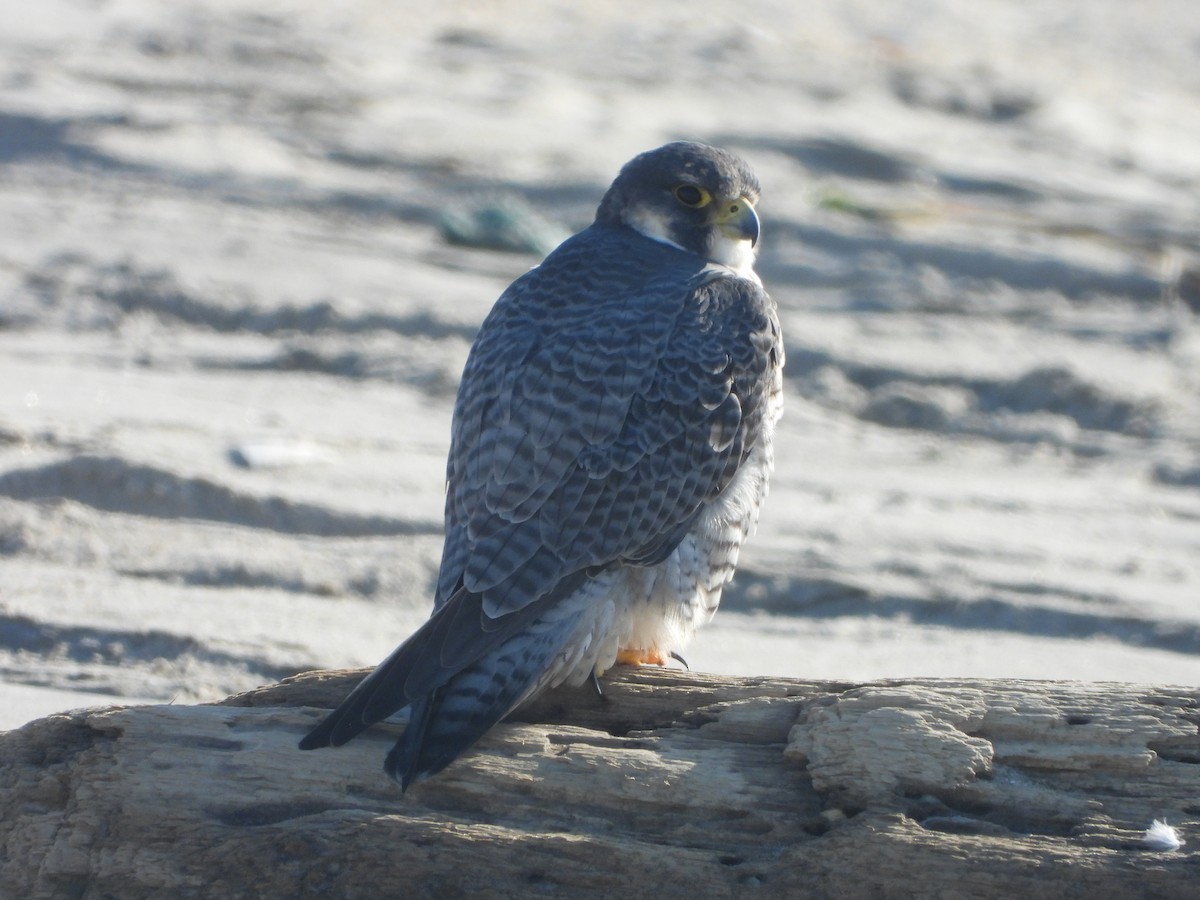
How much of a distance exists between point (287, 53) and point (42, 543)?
6.14m

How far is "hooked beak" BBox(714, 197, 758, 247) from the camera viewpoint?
4.16 metres

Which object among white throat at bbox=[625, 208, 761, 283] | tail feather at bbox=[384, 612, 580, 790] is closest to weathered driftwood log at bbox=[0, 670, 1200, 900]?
tail feather at bbox=[384, 612, 580, 790]

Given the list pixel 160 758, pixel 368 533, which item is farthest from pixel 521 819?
pixel 368 533

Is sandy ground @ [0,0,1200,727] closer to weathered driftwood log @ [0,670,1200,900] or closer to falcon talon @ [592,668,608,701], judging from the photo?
weathered driftwood log @ [0,670,1200,900]

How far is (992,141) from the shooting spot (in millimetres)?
10047

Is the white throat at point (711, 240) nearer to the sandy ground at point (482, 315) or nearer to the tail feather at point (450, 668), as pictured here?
the sandy ground at point (482, 315)

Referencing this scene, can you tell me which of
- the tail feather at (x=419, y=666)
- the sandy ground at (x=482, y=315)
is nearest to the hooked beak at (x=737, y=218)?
the sandy ground at (x=482, y=315)

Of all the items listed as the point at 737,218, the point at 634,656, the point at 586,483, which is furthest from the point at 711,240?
the point at 634,656

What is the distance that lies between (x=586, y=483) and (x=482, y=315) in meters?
3.44

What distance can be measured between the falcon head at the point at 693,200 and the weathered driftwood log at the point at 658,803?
1.52m

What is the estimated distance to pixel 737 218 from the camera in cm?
417

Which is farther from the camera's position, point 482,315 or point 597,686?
point 482,315

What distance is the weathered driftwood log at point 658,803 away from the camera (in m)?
2.74

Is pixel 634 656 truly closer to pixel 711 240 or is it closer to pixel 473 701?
pixel 473 701
